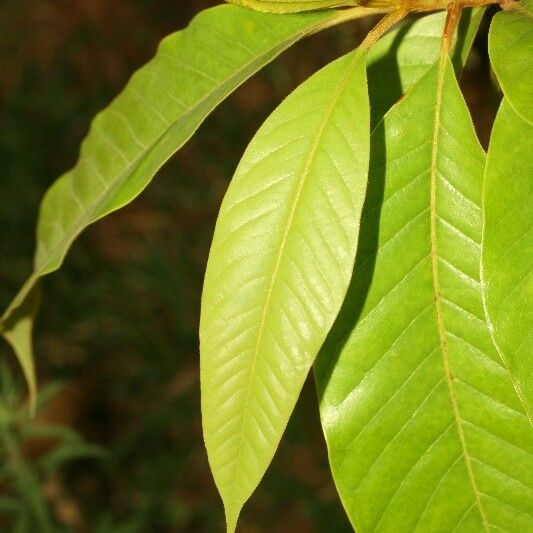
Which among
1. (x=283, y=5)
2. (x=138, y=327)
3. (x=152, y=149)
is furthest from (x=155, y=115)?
(x=138, y=327)

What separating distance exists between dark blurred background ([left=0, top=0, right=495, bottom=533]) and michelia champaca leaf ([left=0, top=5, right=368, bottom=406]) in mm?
1589

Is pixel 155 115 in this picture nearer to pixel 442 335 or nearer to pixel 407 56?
pixel 407 56

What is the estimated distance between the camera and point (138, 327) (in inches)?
120

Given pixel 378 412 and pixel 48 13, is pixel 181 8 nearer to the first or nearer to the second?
pixel 48 13

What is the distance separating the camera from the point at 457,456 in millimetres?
679

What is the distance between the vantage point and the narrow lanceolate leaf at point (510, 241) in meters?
0.59

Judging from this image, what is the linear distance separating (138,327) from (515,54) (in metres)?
2.56

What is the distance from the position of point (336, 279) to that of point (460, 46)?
0.30m

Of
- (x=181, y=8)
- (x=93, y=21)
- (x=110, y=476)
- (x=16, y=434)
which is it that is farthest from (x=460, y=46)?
(x=93, y=21)

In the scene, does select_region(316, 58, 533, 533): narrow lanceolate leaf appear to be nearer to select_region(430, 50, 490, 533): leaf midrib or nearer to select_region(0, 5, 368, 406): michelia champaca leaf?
select_region(430, 50, 490, 533): leaf midrib

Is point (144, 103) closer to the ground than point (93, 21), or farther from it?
closer to the ground

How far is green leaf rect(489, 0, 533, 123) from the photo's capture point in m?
0.56

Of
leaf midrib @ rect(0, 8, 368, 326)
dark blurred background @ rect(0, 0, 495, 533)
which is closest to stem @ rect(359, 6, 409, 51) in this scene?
leaf midrib @ rect(0, 8, 368, 326)

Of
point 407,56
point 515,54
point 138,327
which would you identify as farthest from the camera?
point 138,327
